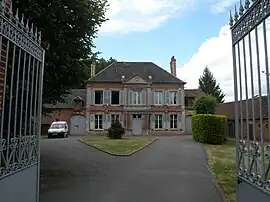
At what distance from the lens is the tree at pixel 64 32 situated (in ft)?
29.9

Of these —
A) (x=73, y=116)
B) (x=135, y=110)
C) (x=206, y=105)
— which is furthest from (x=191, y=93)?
(x=206, y=105)

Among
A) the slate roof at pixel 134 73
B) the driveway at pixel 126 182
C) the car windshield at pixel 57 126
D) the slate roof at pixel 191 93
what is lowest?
the driveway at pixel 126 182

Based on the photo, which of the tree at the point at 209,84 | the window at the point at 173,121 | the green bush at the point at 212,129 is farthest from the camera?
the tree at the point at 209,84

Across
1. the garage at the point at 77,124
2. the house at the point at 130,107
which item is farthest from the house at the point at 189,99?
the garage at the point at 77,124

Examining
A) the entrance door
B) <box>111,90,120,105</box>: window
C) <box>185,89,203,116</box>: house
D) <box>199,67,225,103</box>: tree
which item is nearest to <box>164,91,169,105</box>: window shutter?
<box>185,89,203,116</box>: house

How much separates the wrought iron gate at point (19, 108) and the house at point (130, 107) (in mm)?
36907

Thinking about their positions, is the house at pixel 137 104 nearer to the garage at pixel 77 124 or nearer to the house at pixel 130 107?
the house at pixel 130 107

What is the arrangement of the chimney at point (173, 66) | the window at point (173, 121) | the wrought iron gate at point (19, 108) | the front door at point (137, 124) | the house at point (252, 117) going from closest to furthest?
the house at point (252, 117) → the wrought iron gate at point (19, 108) → the front door at point (137, 124) → the window at point (173, 121) → the chimney at point (173, 66)

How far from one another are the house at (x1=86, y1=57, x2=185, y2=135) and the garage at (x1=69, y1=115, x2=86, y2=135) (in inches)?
42.3

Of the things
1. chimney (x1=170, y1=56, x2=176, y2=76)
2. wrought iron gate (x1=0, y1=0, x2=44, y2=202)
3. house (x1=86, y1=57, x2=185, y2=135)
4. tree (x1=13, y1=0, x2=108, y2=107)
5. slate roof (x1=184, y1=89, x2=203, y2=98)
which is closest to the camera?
wrought iron gate (x1=0, y1=0, x2=44, y2=202)

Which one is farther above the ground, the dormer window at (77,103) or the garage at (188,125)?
the dormer window at (77,103)

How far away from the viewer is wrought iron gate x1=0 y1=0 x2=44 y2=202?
14.5 ft

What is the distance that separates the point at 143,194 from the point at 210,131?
62.3 ft

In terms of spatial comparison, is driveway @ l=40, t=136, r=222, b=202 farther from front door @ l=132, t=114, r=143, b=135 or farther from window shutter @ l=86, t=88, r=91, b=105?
window shutter @ l=86, t=88, r=91, b=105
